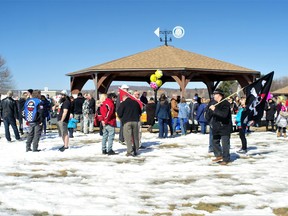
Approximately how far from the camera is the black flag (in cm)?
970

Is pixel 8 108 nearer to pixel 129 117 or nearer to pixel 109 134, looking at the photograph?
pixel 109 134

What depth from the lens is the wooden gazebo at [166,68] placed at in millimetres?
19572

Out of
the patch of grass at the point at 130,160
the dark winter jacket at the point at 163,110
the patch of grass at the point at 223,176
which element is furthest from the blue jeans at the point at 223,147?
the dark winter jacket at the point at 163,110

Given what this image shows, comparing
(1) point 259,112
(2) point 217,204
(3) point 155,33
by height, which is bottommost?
(2) point 217,204

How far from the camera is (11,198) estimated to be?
5.55 m

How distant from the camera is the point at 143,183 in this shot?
6672 millimetres

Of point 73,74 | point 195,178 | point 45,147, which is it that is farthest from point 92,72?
point 195,178

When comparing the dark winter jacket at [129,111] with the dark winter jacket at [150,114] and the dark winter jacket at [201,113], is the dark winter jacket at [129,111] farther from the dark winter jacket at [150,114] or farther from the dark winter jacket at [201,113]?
the dark winter jacket at [150,114]

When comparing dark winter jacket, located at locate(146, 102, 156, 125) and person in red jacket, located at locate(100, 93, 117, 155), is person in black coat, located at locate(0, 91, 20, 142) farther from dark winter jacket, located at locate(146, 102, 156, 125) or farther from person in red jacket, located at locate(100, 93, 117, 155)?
dark winter jacket, located at locate(146, 102, 156, 125)

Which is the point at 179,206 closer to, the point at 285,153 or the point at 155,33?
the point at 285,153

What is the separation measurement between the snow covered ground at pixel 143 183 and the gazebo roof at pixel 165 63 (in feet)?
30.5

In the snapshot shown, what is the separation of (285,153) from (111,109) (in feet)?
16.6

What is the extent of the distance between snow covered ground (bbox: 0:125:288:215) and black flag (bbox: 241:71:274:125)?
1.10 meters

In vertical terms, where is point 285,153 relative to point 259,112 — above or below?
below
